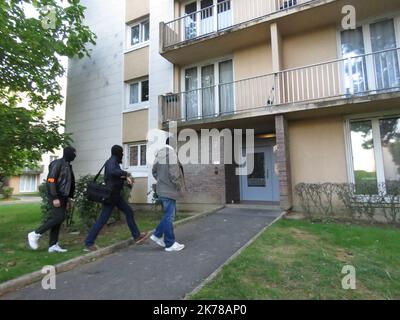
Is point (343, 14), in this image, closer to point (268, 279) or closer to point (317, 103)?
point (317, 103)

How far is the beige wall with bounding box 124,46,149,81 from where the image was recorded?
12680 mm

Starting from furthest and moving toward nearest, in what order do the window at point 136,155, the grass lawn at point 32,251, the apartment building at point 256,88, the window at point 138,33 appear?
the window at point 138,33
the window at point 136,155
the apartment building at point 256,88
the grass lawn at point 32,251

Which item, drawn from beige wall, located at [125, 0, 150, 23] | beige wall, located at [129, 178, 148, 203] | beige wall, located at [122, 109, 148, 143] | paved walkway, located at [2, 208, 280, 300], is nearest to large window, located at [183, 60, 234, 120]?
beige wall, located at [122, 109, 148, 143]

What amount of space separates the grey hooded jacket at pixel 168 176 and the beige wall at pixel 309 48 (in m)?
6.44

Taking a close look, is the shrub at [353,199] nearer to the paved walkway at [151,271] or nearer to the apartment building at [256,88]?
the apartment building at [256,88]

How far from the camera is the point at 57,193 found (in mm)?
5254

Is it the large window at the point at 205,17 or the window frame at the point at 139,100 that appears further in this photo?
the window frame at the point at 139,100

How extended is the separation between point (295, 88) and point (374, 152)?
305 cm

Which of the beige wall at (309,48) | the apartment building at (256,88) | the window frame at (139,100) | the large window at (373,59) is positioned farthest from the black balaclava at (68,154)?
the large window at (373,59)

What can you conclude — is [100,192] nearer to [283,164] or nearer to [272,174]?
[283,164]

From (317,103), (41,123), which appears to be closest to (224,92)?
(317,103)

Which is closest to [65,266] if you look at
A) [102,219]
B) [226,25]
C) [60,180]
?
[102,219]

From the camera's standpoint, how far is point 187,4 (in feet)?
40.3

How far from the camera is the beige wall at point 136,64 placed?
12.7 m
